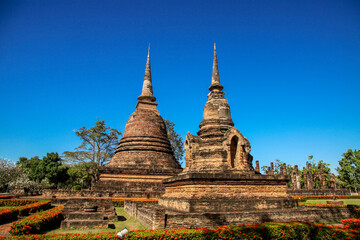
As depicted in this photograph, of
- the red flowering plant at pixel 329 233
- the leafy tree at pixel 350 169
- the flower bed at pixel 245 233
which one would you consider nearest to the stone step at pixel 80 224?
the flower bed at pixel 245 233

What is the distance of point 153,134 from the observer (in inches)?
1061

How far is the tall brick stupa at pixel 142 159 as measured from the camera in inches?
870

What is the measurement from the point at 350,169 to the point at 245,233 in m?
52.7

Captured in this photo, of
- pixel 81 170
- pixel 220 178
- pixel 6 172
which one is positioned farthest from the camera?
pixel 81 170

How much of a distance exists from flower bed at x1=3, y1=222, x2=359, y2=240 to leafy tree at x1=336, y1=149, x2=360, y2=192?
5011 centimetres

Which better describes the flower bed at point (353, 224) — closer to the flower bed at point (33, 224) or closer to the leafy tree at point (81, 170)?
the flower bed at point (33, 224)

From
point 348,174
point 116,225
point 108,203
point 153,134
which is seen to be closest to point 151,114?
point 153,134

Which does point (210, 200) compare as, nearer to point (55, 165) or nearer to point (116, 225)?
point (116, 225)

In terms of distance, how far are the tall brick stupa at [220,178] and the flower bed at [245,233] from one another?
8.46ft

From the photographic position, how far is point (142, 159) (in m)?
24.9

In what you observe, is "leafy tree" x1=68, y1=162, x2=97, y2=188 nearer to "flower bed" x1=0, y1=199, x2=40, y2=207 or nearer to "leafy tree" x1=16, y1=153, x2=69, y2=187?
"leafy tree" x1=16, y1=153, x2=69, y2=187

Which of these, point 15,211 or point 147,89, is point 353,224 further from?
point 147,89

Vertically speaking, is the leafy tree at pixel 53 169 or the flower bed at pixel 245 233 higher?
the leafy tree at pixel 53 169

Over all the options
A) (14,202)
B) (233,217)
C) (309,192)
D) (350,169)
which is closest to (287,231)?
(233,217)
